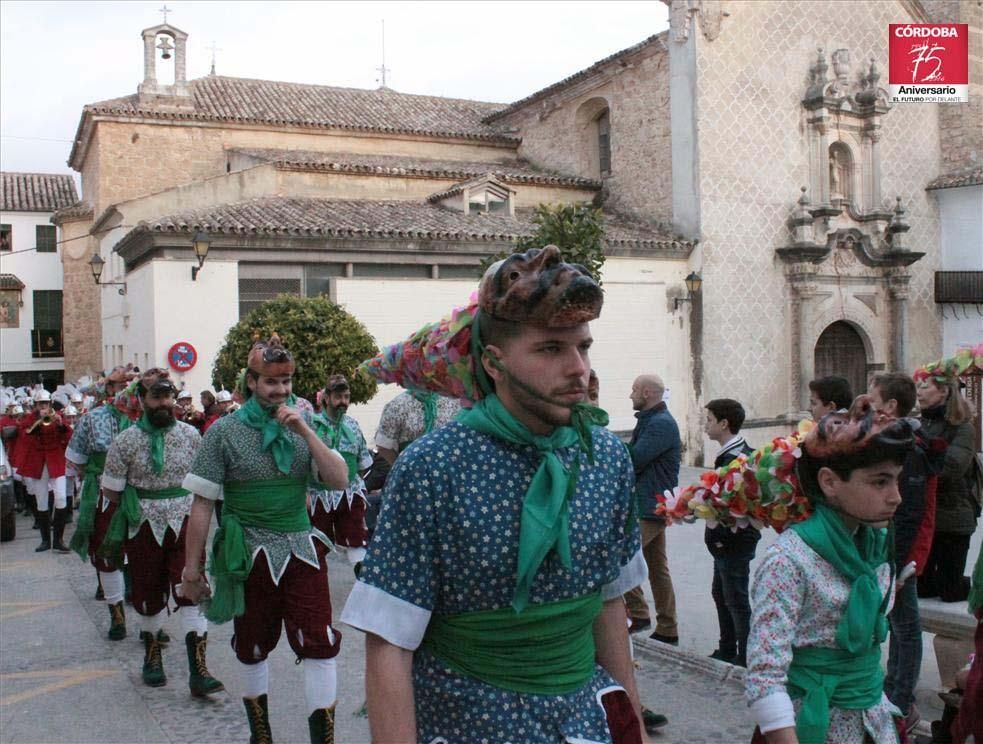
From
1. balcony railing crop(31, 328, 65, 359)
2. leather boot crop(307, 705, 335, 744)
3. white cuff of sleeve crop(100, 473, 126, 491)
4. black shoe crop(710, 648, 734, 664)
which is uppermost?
balcony railing crop(31, 328, 65, 359)

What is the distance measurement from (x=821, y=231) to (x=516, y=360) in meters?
23.0

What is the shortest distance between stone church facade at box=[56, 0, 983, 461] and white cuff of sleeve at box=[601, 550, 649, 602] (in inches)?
644

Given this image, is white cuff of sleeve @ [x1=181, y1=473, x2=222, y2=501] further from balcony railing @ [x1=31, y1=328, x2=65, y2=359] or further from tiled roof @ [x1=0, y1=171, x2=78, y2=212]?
tiled roof @ [x1=0, y1=171, x2=78, y2=212]

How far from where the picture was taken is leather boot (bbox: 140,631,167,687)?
646 cm

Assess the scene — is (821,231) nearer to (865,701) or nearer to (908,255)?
(908,255)

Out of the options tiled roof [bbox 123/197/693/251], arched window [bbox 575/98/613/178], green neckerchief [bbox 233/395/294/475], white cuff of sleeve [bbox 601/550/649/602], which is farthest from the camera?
arched window [bbox 575/98/613/178]

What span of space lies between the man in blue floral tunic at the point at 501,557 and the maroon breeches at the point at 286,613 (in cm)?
268

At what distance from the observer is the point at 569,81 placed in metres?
25.6

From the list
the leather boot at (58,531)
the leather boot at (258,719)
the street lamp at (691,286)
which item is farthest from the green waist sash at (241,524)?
the street lamp at (691,286)

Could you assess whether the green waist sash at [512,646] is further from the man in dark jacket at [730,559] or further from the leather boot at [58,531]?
the leather boot at [58,531]

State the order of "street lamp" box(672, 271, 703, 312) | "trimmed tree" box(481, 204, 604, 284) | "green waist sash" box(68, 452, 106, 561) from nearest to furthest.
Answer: "green waist sash" box(68, 452, 106, 561)
"trimmed tree" box(481, 204, 604, 284)
"street lamp" box(672, 271, 703, 312)

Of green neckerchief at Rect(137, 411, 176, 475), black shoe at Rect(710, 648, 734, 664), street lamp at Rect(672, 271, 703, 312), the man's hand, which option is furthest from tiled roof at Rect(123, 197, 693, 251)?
the man's hand

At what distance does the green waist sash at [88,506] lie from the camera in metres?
7.38

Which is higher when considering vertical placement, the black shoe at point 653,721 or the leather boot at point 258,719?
the leather boot at point 258,719
